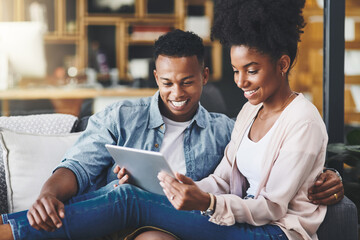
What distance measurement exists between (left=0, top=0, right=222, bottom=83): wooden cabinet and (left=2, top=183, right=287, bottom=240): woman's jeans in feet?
11.1

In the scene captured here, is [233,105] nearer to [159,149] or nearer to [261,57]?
[159,149]

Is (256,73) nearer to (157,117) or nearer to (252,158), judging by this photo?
(252,158)

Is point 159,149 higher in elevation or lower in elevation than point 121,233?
higher

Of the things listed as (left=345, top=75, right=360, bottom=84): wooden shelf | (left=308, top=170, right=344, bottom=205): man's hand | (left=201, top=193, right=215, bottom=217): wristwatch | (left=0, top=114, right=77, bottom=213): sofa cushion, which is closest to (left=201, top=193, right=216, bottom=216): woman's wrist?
(left=201, top=193, right=215, bottom=217): wristwatch

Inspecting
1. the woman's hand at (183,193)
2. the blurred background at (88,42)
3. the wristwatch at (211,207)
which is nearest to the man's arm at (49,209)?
the woman's hand at (183,193)

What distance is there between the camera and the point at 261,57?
138cm

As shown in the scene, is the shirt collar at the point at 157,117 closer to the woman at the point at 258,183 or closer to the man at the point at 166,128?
the man at the point at 166,128

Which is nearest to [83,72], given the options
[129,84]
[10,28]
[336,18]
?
[129,84]

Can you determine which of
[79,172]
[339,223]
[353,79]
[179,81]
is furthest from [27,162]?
[353,79]

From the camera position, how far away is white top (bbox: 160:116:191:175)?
64.8 inches

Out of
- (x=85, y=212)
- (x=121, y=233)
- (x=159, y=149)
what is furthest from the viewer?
(x=159, y=149)

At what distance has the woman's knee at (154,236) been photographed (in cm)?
129

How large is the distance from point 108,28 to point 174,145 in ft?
11.0

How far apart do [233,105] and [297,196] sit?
1.59 metres
